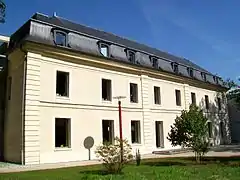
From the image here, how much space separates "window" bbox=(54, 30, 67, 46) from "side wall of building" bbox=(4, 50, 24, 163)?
2.35 metres

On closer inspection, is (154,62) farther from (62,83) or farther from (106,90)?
(62,83)

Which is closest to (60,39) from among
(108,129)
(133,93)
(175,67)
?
(108,129)

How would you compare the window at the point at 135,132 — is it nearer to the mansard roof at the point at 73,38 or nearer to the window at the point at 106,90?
the window at the point at 106,90

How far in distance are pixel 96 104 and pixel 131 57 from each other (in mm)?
5674

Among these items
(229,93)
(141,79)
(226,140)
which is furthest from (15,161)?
(229,93)

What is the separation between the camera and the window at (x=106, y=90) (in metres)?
21.1


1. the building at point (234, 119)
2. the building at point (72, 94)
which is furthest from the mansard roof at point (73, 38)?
the building at point (234, 119)

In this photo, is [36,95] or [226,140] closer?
[36,95]

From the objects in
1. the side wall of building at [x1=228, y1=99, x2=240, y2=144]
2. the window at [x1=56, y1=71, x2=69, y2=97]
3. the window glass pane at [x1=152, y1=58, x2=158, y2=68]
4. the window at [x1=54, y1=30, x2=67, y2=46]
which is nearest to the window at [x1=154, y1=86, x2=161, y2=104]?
the window glass pane at [x1=152, y1=58, x2=158, y2=68]

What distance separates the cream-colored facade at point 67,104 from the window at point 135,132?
24 cm

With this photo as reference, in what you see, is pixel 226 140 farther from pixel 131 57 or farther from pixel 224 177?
pixel 224 177

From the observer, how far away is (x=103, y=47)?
842 inches

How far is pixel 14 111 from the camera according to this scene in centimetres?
1747

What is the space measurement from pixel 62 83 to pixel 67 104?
1.48 meters
